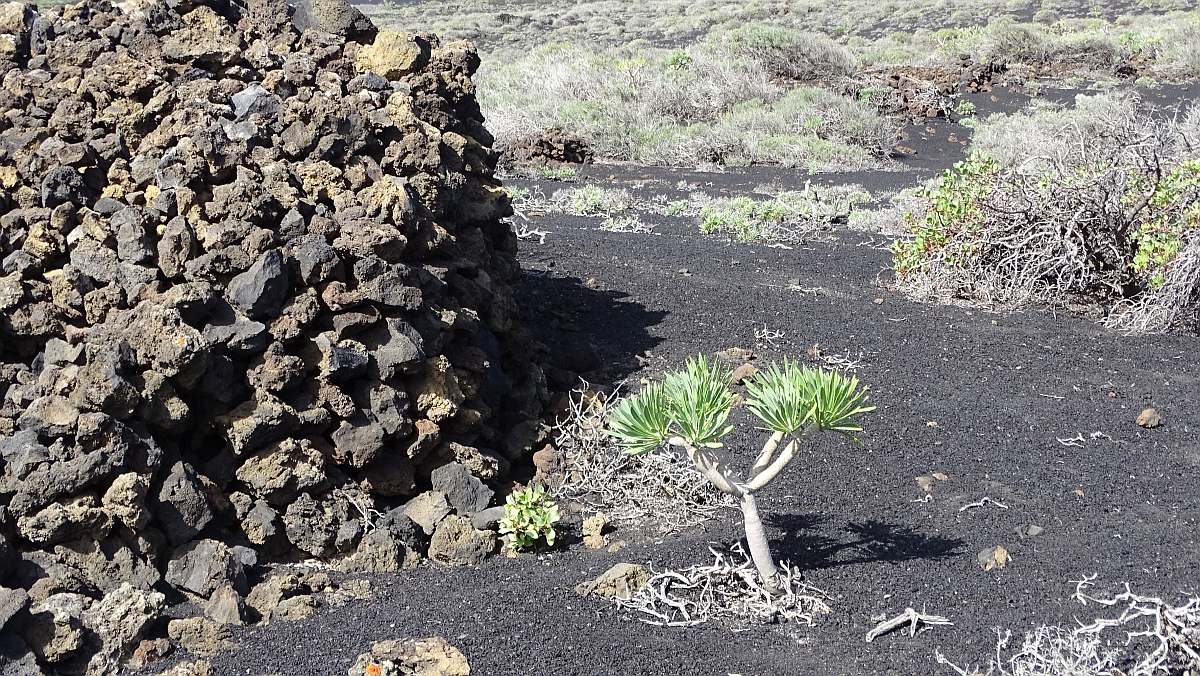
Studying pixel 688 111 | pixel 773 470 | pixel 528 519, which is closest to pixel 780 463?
pixel 773 470

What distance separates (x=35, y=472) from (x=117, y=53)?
2.14 metres

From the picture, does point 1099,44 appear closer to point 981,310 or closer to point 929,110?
point 929,110

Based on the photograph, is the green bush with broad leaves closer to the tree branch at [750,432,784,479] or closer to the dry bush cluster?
the tree branch at [750,432,784,479]

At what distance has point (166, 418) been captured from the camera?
3277mm

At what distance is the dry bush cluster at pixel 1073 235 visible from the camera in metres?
5.78

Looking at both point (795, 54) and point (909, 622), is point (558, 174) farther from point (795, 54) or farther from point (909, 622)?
point (909, 622)

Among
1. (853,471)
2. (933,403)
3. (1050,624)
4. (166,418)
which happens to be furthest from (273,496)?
(933,403)

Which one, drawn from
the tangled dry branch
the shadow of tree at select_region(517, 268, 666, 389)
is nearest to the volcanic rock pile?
the shadow of tree at select_region(517, 268, 666, 389)

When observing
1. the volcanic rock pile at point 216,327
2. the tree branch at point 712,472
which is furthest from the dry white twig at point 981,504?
the volcanic rock pile at point 216,327

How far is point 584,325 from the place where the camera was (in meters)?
5.59

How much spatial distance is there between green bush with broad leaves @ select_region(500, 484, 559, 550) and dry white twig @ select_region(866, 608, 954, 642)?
1.11 meters

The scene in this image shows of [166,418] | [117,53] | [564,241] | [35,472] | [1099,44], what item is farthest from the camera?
[1099,44]

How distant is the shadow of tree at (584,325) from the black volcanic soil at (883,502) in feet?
0.06

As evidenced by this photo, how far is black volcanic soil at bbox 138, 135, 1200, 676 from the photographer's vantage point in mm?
2799
